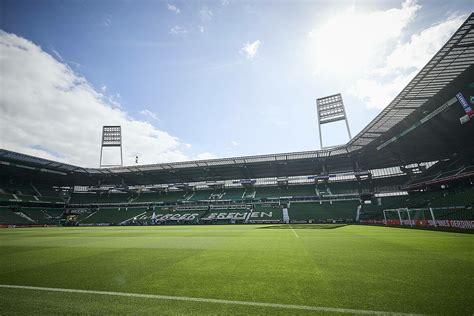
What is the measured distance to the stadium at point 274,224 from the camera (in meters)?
4.11

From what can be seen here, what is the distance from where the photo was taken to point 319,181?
2112 inches

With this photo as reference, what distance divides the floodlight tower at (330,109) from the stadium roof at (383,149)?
8.03 m

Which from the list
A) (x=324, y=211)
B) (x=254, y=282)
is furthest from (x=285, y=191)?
(x=254, y=282)

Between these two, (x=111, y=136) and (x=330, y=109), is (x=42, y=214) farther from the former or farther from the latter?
(x=330, y=109)

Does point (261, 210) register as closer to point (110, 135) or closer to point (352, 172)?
point (352, 172)

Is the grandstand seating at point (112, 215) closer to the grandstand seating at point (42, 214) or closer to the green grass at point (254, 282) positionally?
the grandstand seating at point (42, 214)

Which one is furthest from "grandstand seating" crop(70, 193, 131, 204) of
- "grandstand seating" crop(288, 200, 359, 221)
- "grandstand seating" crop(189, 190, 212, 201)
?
"grandstand seating" crop(288, 200, 359, 221)

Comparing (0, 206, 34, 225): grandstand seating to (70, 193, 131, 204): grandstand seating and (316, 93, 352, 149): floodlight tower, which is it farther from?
(316, 93, 352, 149): floodlight tower

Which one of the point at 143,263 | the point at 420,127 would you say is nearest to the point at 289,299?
the point at 143,263

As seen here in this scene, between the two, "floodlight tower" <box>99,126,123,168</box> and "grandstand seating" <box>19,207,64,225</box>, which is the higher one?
"floodlight tower" <box>99,126,123,168</box>

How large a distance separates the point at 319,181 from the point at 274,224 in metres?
20.8

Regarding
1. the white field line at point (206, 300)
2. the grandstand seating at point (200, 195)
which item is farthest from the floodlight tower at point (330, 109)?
the white field line at point (206, 300)

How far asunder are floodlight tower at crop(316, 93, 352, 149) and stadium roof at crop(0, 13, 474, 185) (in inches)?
316

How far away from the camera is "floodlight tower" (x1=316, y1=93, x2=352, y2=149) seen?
48153 mm
